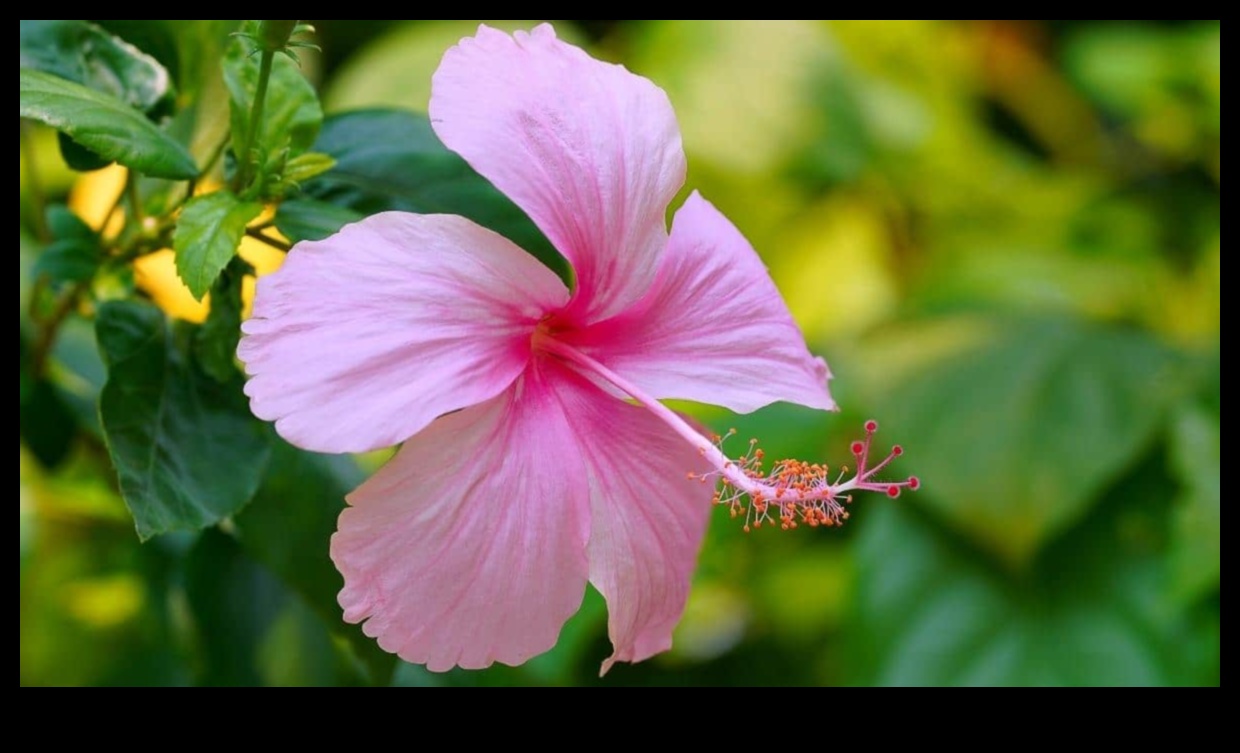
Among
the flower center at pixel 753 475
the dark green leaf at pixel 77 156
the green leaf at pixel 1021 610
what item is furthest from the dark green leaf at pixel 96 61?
the green leaf at pixel 1021 610

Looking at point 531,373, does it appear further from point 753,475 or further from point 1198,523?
point 1198,523

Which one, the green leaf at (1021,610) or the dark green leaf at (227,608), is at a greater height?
the dark green leaf at (227,608)

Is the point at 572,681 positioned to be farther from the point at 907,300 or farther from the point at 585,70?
the point at 907,300

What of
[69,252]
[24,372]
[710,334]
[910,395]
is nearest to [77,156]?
[69,252]

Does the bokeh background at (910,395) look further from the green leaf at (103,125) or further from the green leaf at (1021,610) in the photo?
the green leaf at (103,125)
